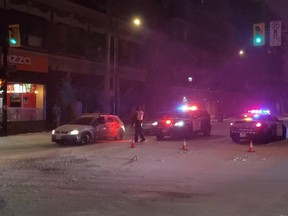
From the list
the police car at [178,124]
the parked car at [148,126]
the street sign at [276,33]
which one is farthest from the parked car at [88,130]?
the street sign at [276,33]

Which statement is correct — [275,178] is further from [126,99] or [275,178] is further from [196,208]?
[126,99]

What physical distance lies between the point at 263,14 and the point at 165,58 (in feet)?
132

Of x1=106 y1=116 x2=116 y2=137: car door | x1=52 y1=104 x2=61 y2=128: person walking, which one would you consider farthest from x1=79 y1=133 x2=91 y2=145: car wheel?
x1=52 y1=104 x2=61 y2=128: person walking

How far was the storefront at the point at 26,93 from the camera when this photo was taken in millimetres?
29484

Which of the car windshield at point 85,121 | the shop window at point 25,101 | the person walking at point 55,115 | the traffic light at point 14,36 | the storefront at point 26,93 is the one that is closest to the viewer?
the car windshield at point 85,121

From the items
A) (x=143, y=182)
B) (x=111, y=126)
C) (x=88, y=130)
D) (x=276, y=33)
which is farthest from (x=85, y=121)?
(x=143, y=182)

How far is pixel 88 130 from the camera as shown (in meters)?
22.7

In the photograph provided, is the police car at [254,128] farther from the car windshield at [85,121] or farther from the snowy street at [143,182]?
the car windshield at [85,121]

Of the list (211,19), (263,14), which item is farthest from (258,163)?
(263,14)

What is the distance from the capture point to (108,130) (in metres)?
24.1

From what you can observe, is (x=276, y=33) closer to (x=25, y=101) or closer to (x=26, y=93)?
(x=26, y=93)

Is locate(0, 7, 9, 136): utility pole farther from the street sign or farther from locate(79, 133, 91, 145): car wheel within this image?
the street sign

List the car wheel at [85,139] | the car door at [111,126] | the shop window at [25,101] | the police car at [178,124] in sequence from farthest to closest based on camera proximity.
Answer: the shop window at [25,101] < the police car at [178,124] < the car door at [111,126] < the car wheel at [85,139]

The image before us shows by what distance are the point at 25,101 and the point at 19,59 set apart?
10.1 feet
